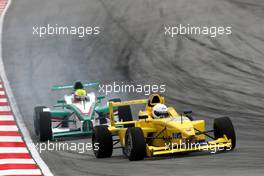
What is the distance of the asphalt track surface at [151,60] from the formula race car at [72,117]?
0.52m

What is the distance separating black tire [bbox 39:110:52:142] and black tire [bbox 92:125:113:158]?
373cm

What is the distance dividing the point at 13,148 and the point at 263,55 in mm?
12293

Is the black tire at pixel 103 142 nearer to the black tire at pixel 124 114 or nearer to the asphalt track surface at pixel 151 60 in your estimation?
the asphalt track surface at pixel 151 60

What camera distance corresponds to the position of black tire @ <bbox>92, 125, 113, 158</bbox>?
20672mm

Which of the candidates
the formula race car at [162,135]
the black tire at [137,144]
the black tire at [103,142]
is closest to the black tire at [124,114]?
the formula race car at [162,135]

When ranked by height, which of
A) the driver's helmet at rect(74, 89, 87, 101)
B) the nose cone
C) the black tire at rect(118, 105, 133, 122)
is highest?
the driver's helmet at rect(74, 89, 87, 101)

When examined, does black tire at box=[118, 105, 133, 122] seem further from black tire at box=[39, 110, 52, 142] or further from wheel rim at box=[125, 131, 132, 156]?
wheel rim at box=[125, 131, 132, 156]

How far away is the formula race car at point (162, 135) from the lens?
768 inches

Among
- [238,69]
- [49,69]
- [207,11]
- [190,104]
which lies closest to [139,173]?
[190,104]

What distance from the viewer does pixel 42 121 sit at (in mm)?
24391

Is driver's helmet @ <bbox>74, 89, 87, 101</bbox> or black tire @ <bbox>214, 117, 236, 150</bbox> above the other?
driver's helmet @ <bbox>74, 89, 87, 101</bbox>

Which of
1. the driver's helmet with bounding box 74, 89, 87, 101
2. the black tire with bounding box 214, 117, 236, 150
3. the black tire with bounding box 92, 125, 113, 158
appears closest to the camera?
the black tire with bounding box 214, 117, 236, 150

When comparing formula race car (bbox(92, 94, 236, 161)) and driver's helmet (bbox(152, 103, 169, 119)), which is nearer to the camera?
formula race car (bbox(92, 94, 236, 161))

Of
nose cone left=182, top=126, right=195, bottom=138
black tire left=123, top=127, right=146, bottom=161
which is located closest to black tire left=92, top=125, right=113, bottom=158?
black tire left=123, top=127, right=146, bottom=161
